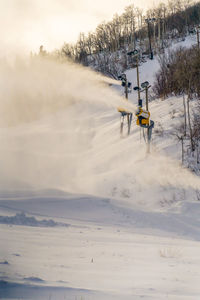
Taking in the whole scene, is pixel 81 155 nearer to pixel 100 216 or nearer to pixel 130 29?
pixel 100 216

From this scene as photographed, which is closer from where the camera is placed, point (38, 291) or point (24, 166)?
point (38, 291)

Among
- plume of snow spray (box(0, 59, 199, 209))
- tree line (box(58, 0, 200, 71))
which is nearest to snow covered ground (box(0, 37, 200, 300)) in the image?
plume of snow spray (box(0, 59, 199, 209))

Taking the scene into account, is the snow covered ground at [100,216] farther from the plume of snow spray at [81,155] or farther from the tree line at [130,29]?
the tree line at [130,29]

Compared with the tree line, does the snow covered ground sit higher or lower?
lower

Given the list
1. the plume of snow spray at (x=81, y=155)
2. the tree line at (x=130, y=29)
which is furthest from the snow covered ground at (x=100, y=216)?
the tree line at (x=130, y=29)

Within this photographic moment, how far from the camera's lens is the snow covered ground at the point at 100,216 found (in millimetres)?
3531

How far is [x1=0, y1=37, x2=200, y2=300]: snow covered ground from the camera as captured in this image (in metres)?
3.53

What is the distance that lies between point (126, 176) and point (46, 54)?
132ft

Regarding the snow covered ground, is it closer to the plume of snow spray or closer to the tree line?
the plume of snow spray

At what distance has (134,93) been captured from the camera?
36500mm

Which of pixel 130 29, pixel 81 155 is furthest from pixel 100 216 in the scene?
Answer: pixel 130 29

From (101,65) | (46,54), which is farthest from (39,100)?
(101,65)

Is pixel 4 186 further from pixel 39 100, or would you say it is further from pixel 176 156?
pixel 39 100

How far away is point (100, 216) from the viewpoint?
919 cm
